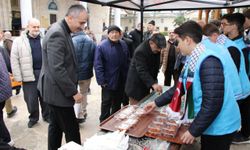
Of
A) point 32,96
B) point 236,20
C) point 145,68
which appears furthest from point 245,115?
point 32,96

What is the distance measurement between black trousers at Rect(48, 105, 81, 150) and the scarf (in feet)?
3.86

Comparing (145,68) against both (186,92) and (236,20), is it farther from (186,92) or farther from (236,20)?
(186,92)

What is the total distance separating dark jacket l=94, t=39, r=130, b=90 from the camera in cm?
407

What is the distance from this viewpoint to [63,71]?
2486mm

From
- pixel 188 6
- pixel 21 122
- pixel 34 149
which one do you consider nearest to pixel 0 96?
pixel 34 149

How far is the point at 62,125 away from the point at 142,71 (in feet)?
4.11

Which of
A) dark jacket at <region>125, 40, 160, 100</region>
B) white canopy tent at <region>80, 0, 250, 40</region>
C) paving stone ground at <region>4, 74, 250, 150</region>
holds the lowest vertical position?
paving stone ground at <region>4, 74, 250, 150</region>

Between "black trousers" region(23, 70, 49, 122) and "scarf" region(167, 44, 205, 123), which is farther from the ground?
"scarf" region(167, 44, 205, 123)

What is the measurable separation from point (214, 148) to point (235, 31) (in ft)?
5.51

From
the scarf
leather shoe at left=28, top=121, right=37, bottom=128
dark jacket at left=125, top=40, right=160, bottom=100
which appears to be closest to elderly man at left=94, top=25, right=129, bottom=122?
dark jacket at left=125, top=40, right=160, bottom=100

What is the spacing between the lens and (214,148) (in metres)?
1.98

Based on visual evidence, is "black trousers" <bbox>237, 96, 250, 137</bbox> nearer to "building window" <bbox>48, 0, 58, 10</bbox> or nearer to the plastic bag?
the plastic bag

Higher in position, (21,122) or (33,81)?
(33,81)

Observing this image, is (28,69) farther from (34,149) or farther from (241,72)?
(241,72)
